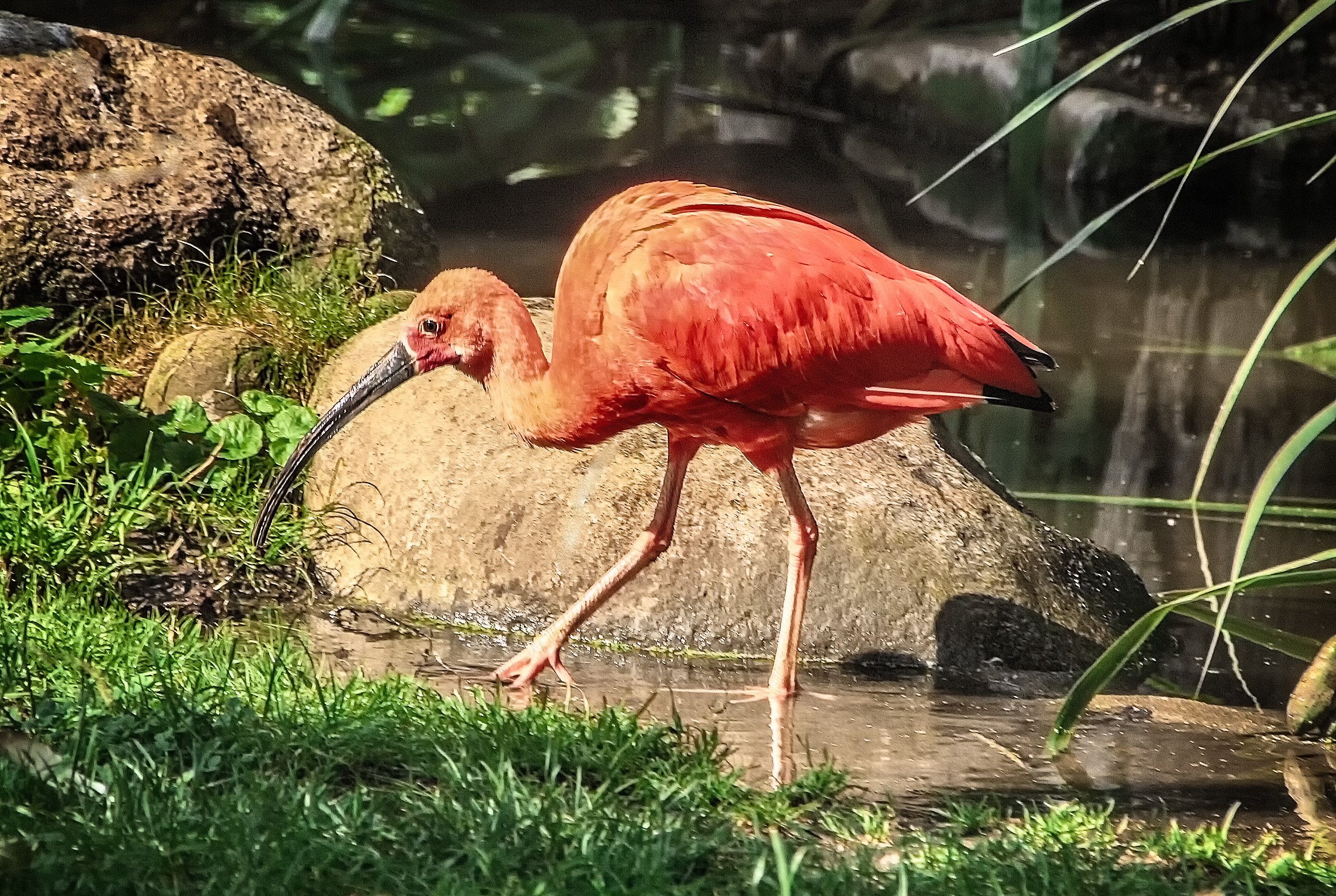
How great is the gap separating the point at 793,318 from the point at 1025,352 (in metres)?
0.67

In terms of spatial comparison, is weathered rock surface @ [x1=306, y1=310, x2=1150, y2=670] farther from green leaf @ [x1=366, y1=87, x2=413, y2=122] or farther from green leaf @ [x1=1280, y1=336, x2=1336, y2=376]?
green leaf @ [x1=366, y1=87, x2=413, y2=122]

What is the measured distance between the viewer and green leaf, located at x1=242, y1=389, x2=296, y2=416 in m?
5.57

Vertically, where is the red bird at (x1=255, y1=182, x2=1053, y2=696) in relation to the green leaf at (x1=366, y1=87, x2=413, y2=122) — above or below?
below

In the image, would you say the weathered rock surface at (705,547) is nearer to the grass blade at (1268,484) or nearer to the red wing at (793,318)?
the red wing at (793,318)

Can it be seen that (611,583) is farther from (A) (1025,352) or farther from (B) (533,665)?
(A) (1025,352)

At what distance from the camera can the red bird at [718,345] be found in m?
4.18

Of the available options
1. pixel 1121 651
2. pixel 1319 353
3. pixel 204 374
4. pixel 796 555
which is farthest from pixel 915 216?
pixel 1121 651

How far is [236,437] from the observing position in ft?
17.8

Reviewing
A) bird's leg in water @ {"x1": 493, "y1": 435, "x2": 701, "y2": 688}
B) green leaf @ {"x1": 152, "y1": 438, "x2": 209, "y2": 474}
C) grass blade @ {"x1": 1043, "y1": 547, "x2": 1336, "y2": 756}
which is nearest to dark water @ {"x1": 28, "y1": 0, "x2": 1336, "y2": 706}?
grass blade @ {"x1": 1043, "y1": 547, "x2": 1336, "y2": 756}

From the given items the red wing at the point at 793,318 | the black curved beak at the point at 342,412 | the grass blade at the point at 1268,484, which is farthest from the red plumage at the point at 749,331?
the grass blade at the point at 1268,484

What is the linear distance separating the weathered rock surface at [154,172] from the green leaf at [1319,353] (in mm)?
3434

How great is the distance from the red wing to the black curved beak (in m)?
0.64

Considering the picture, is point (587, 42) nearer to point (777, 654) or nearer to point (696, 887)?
point (777, 654)

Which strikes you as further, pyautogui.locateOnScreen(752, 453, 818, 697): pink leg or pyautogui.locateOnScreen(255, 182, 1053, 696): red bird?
pyautogui.locateOnScreen(752, 453, 818, 697): pink leg
